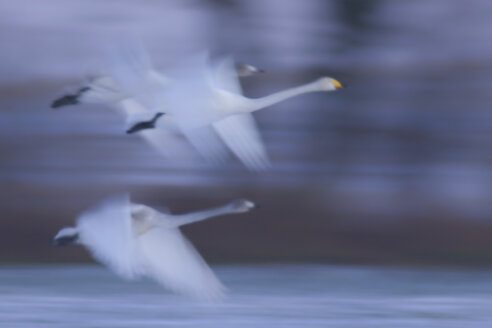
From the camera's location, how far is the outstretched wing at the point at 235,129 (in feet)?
14.6

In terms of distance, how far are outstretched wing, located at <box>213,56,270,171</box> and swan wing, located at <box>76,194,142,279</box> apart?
43cm

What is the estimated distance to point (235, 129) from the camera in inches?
177

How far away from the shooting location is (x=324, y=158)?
309 inches

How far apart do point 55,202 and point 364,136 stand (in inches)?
73.4

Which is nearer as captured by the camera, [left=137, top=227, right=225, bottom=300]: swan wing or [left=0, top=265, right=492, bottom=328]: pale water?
[left=137, top=227, right=225, bottom=300]: swan wing

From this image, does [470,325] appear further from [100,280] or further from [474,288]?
[100,280]

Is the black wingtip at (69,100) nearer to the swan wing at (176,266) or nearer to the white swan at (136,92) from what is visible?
the white swan at (136,92)

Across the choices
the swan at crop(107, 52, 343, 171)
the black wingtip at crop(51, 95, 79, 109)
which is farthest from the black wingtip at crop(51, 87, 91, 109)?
the swan at crop(107, 52, 343, 171)

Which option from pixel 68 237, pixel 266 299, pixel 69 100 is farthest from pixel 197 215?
pixel 266 299

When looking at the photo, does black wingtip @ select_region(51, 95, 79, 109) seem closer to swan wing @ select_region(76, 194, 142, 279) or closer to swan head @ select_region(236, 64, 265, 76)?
swan wing @ select_region(76, 194, 142, 279)

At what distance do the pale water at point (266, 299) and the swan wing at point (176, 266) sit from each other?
1.10 metres

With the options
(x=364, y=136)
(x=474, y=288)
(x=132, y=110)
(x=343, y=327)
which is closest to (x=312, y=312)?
(x=343, y=327)

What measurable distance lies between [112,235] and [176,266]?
0.37 meters

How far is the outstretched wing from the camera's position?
4.44 meters
